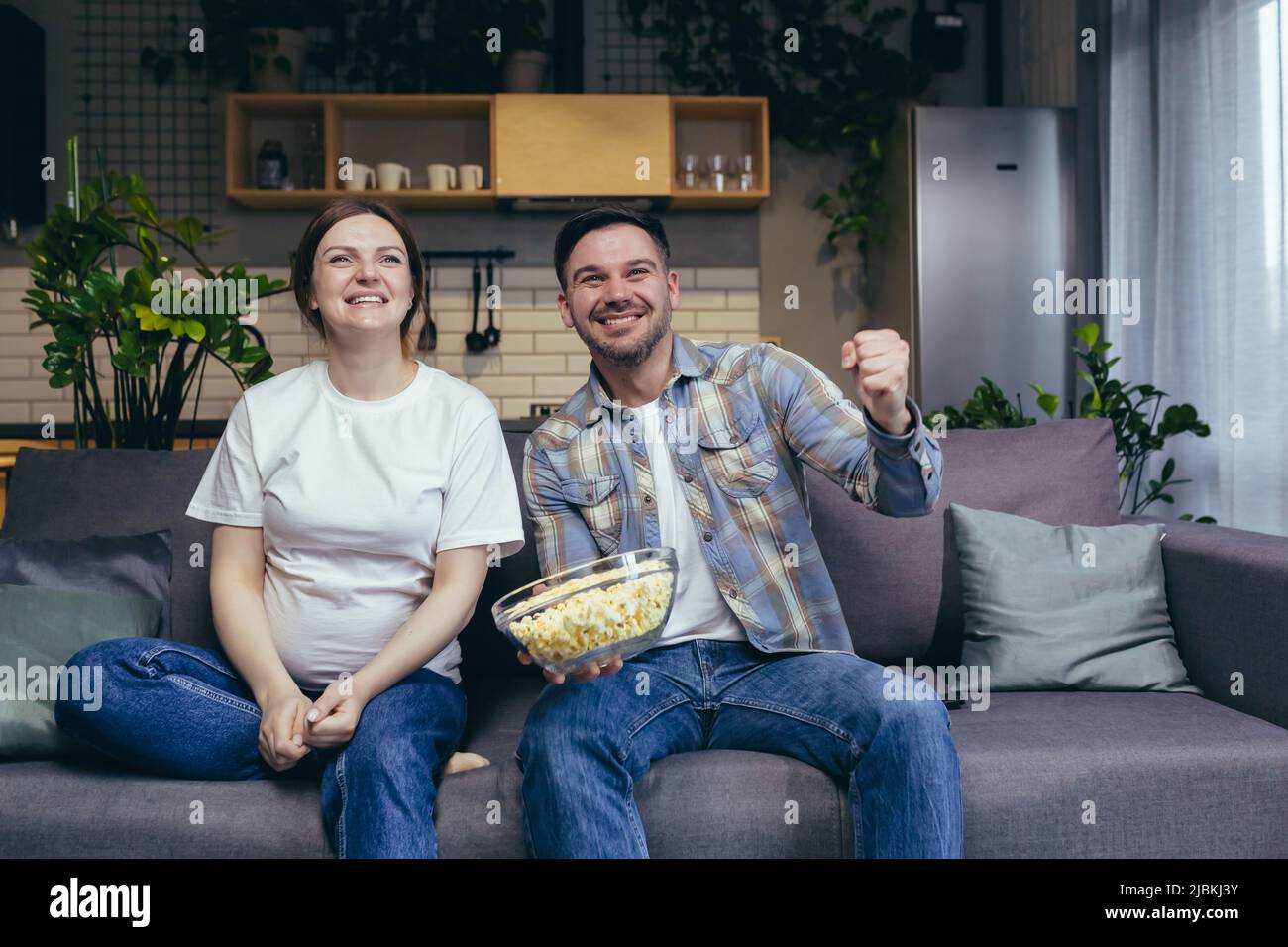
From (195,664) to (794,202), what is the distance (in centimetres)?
360

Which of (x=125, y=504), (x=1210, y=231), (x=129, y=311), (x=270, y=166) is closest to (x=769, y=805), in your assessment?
(x=125, y=504)

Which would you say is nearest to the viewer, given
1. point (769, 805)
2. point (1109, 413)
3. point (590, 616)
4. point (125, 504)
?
point (590, 616)

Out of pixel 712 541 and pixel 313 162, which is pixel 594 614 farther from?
pixel 313 162

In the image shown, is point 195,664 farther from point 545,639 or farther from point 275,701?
point 545,639

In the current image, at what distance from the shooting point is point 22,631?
1696 millimetres

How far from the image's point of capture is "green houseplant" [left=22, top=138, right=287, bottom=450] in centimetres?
222

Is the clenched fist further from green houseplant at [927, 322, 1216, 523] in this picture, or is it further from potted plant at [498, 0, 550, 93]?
potted plant at [498, 0, 550, 93]

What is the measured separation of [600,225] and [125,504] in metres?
1.01

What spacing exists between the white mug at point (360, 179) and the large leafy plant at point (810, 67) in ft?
4.03

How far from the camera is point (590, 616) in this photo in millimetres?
1337

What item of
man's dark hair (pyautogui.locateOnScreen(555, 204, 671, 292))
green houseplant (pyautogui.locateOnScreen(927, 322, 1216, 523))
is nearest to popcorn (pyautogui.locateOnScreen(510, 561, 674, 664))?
man's dark hair (pyautogui.locateOnScreen(555, 204, 671, 292))

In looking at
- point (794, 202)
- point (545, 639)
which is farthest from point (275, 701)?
point (794, 202)

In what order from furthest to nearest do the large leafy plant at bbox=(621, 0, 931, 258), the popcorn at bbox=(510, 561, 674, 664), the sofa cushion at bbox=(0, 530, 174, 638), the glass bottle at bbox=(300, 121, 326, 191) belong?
the large leafy plant at bbox=(621, 0, 931, 258) → the glass bottle at bbox=(300, 121, 326, 191) → the sofa cushion at bbox=(0, 530, 174, 638) → the popcorn at bbox=(510, 561, 674, 664)

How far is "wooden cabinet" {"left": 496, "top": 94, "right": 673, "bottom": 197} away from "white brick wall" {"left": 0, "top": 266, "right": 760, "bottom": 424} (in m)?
0.48
